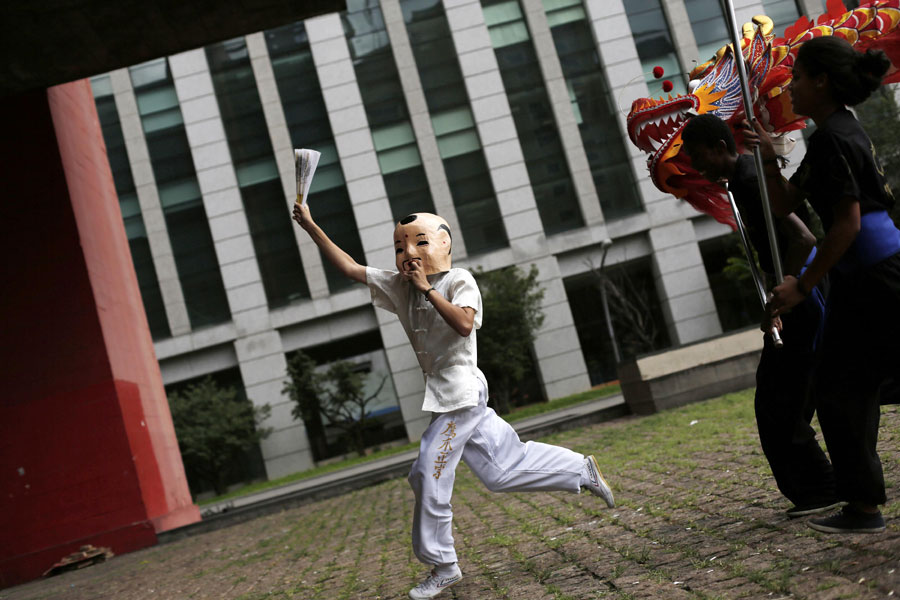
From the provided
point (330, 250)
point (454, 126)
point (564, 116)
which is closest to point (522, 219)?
point (564, 116)

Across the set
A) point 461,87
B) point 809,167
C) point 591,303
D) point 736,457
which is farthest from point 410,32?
point 809,167

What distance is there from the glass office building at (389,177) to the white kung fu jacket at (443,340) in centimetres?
2659

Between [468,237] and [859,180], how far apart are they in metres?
28.6

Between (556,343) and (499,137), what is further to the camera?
(499,137)

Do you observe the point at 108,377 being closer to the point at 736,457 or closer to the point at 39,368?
the point at 39,368

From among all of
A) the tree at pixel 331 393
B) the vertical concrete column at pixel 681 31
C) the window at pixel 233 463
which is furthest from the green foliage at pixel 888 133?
the window at pixel 233 463

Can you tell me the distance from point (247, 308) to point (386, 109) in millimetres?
9262

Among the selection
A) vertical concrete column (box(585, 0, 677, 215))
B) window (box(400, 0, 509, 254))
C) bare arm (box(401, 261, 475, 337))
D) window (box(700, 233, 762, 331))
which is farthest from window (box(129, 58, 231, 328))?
bare arm (box(401, 261, 475, 337))

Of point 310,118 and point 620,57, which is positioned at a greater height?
point 310,118

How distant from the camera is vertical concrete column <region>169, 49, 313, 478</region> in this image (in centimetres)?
3162

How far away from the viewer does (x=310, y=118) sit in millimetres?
32719

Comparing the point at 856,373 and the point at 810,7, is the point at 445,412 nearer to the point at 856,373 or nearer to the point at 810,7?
the point at 856,373

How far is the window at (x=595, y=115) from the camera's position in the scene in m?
32.0

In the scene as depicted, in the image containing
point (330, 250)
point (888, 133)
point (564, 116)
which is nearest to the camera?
point (330, 250)
